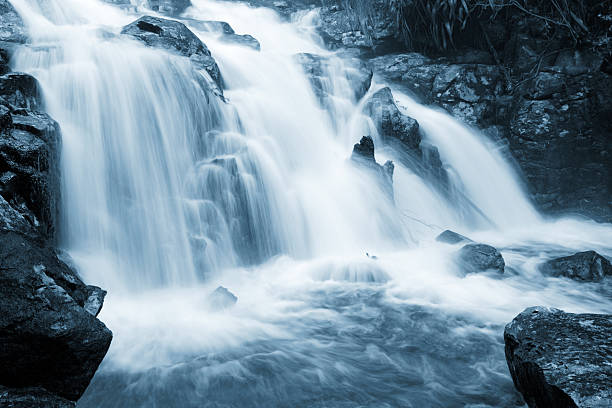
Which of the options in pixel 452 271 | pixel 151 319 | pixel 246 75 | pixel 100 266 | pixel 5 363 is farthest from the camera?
pixel 246 75

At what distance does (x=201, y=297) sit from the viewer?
5285 millimetres

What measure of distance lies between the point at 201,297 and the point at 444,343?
3.12 meters

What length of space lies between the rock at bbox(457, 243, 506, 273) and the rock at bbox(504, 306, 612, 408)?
2.98m

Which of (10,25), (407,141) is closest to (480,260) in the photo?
(407,141)

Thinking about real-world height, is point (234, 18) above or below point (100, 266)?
above

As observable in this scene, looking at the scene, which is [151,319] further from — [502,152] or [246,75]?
[502,152]

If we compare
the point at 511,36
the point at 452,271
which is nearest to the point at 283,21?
the point at 511,36

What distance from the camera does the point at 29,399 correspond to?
7.72ft

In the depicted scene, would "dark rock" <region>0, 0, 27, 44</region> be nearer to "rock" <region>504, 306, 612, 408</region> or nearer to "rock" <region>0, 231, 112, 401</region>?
"rock" <region>0, 231, 112, 401</region>

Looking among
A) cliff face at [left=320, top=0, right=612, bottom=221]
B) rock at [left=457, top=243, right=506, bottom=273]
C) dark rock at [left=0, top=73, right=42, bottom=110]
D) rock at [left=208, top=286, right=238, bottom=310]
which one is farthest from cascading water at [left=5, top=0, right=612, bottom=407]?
cliff face at [left=320, top=0, right=612, bottom=221]

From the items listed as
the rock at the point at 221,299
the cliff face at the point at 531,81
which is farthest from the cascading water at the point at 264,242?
the cliff face at the point at 531,81

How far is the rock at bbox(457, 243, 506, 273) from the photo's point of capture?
6.14 metres

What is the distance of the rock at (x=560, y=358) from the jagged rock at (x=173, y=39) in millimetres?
7225

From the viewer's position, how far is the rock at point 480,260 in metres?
6.14
